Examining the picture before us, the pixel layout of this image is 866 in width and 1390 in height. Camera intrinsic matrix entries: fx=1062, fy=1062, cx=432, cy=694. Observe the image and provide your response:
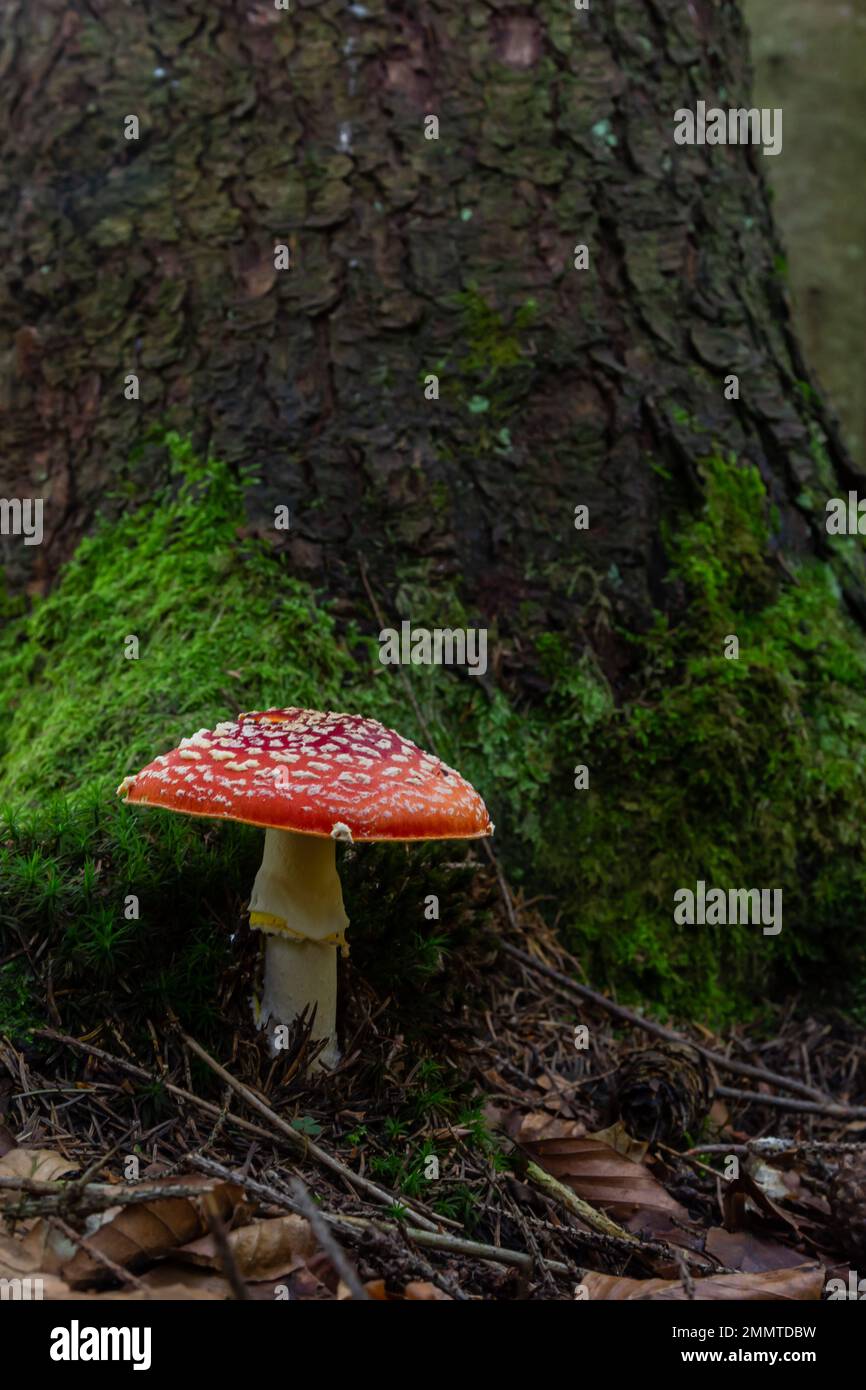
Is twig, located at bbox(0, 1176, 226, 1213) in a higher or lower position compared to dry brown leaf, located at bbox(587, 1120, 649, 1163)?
higher

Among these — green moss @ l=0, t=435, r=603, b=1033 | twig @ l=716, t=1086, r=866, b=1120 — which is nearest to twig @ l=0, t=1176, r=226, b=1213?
green moss @ l=0, t=435, r=603, b=1033

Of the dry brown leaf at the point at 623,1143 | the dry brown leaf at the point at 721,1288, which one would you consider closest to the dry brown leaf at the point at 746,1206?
the dry brown leaf at the point at 623,1143

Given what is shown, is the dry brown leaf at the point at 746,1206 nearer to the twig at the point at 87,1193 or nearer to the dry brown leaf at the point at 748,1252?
the dry brown leaf at the point at 748,1252

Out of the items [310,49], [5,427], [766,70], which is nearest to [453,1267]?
[5,427]

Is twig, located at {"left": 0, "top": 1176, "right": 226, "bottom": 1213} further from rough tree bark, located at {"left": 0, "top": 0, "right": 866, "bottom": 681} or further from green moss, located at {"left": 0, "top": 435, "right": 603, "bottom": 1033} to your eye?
rough tree bark, located at {"left": 0, "top": 0, "right": 866, "bottom": 681}

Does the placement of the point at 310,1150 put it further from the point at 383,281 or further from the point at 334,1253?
the point at 383,281
